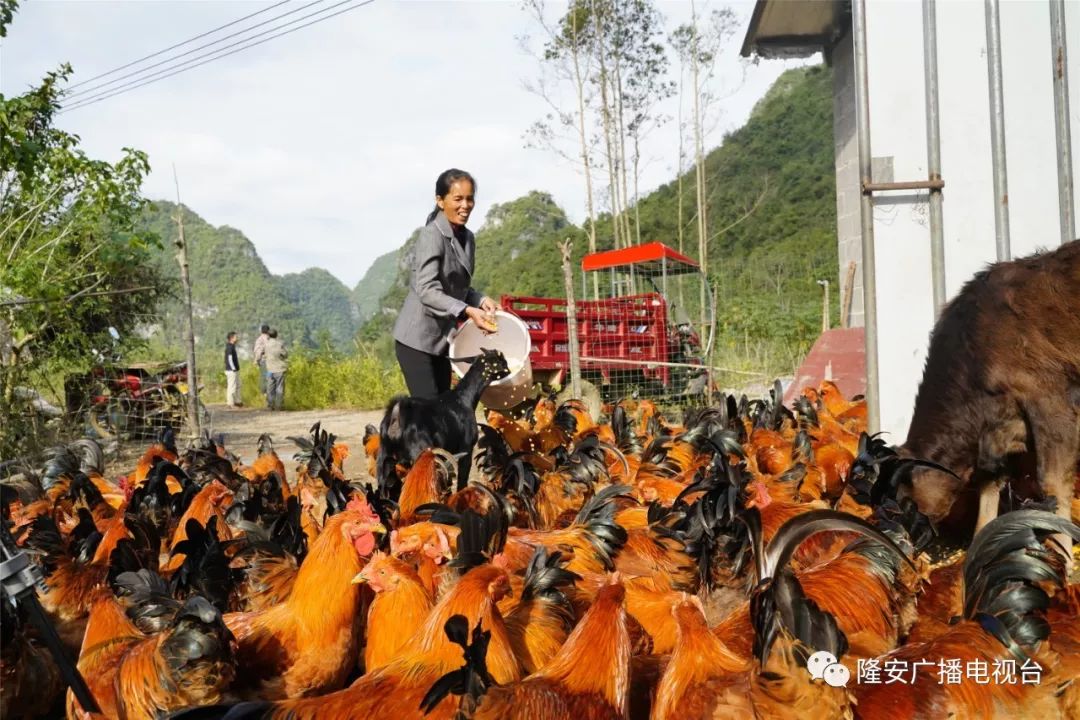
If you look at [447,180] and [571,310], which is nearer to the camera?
[447,180]

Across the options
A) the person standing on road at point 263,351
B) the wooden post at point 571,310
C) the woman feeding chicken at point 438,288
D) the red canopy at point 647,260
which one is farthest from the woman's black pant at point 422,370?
the person standing on road at point 263,351

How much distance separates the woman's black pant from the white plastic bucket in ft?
1.42

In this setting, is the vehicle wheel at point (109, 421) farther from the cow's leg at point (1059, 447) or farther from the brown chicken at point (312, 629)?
the cow's leg at point (1059, 447)

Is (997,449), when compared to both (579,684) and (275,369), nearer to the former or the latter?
(579,684)

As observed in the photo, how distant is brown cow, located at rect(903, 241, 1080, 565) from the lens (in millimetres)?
4035

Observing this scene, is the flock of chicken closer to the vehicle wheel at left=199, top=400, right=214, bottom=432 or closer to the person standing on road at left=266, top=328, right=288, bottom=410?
the vehicle wheel at left=199, top=400, right=214, bottom=432

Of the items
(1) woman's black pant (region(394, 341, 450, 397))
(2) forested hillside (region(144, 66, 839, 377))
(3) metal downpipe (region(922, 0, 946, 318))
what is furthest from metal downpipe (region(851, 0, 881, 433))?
(2) forested hillside (region(144, 66, 839, 377))

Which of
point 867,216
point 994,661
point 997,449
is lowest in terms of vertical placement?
point 994,661

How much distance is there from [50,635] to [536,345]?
1131 cm

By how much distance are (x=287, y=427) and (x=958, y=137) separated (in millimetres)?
13490

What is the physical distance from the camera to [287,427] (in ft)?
52.8

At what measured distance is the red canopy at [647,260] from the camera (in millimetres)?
15062

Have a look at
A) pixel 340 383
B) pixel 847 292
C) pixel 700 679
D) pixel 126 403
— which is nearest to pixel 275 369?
pixel 340 383

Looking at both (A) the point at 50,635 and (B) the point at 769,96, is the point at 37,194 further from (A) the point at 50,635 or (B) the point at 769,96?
(B) the point at 769,96
